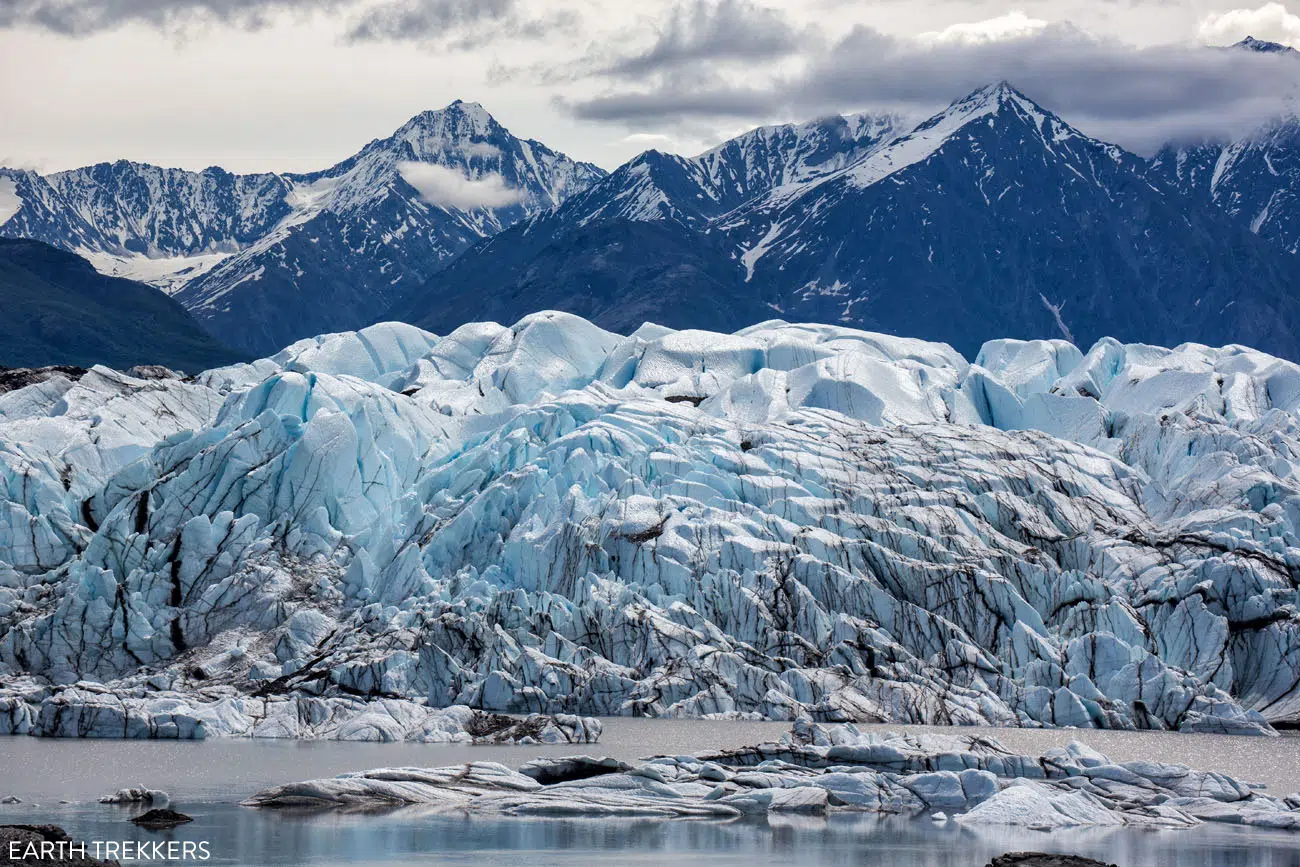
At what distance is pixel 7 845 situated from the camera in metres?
24.6

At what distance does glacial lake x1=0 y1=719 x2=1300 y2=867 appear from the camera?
29.0 meters

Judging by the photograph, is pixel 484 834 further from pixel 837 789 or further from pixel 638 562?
pixel 638 562

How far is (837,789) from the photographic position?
120ft

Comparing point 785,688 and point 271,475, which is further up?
point 271,475

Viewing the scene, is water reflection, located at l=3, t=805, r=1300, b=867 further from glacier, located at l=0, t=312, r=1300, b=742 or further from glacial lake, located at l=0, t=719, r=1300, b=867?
glacier, located at l=0, t=312, r=1300, b=742

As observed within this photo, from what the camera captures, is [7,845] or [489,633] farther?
[489,633]

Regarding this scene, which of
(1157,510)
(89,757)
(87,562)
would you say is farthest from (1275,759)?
(87,562)

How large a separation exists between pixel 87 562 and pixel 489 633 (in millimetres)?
15327

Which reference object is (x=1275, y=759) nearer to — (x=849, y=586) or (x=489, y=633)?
(x=849, y=586)

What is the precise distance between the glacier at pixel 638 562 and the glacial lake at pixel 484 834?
10.1 metres

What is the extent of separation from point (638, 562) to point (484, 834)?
2959cm

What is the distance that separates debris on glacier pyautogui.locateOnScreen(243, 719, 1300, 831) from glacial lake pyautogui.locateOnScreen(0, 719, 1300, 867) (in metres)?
1.02

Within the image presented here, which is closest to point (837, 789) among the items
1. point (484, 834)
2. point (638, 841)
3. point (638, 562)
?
point (638, 841)

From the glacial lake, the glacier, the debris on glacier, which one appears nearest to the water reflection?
the glacial lake
